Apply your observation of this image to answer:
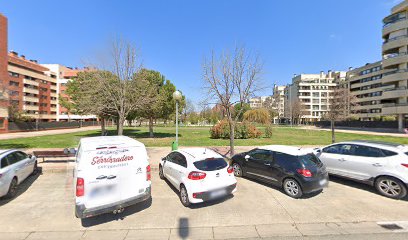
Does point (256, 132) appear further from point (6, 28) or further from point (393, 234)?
point (6, 28)

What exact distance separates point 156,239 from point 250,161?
460 centimetres

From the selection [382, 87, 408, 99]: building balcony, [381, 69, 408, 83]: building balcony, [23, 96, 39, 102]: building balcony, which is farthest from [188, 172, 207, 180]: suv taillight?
[23, 96, 39, 102]: building balcony

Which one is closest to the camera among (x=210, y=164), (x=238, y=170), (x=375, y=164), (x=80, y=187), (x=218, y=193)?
(x=80, y=187)

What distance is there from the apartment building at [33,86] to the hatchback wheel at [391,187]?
64.6 metres

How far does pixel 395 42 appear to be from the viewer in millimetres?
34531

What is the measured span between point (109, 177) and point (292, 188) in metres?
5.38

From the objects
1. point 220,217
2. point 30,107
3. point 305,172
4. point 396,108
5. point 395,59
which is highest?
point 395,59

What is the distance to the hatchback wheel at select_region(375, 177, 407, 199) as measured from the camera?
573cm

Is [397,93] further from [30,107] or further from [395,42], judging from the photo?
[30,107]

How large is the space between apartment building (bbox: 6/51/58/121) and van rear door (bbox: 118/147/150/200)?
6013cm

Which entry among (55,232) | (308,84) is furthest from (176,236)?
(308,84)

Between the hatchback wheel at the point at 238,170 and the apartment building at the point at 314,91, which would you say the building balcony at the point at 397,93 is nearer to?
the hatchback wheel at the point at 238,170

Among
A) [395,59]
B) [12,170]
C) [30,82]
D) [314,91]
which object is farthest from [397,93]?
[30,82]

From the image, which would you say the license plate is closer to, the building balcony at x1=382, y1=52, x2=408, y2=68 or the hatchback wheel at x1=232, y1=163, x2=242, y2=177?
the hatchback wheel at x1=232, y1=163, x2=242, y2=177
